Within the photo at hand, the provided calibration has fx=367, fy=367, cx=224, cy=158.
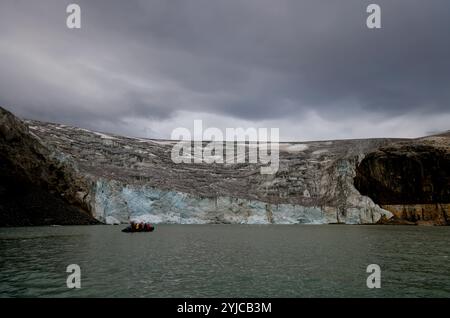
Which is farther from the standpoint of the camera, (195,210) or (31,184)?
(195,210)

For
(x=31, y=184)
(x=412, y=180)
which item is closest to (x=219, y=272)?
(x=31, y=184)

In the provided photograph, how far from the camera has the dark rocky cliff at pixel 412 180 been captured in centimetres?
5472

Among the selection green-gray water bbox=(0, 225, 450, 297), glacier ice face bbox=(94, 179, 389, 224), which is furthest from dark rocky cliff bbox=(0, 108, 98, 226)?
green-gray water bbox=(0, 225, 450, 297)

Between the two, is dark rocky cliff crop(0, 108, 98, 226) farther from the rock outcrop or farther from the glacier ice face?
the glacier ice face

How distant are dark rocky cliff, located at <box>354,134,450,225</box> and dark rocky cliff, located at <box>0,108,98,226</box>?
1744 inches

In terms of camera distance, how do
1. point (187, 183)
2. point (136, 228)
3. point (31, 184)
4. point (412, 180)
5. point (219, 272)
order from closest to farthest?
1. point (219, 272)
2. point (136, 228)
3. point (31, 184)
4. point (412, 180)
5. point (187, 183)

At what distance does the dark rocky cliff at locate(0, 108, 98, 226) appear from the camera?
4003 cm

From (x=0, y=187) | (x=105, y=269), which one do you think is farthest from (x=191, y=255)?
(x=0, y=187)

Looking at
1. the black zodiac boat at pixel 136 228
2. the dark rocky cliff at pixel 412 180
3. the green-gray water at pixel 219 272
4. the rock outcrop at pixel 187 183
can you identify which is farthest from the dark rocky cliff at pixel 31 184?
the dark rocky cliff at pixel 412 180

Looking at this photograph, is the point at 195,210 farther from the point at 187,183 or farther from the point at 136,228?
the point at 136,228

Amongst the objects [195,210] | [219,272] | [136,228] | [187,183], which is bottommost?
[136,228]

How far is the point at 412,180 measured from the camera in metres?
57.0

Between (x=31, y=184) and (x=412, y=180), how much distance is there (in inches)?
2113

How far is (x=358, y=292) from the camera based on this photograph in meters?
10.6
